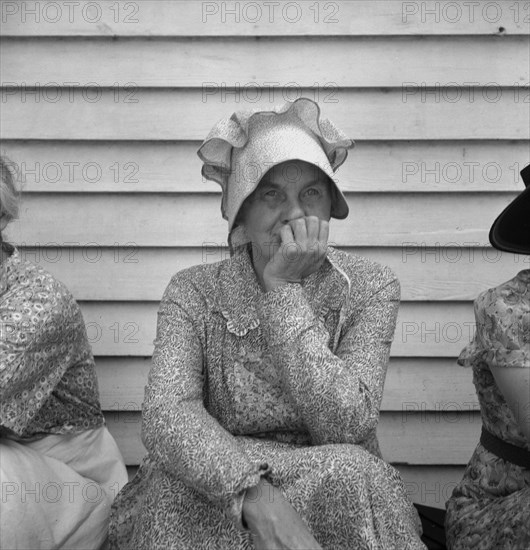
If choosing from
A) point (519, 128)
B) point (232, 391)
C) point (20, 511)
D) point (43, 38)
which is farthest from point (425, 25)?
point (20, 511)

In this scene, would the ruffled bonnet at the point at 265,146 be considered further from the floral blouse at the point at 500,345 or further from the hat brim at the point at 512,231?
the floral blouse at the point at 500,345

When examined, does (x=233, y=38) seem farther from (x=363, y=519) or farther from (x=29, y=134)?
(x=363, y=519)

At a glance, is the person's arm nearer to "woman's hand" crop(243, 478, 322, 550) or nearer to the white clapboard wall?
"woman's hand" crop(243, 478, 322, 550)

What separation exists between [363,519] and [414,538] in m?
0.21

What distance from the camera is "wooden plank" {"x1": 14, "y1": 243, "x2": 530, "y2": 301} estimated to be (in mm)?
3725

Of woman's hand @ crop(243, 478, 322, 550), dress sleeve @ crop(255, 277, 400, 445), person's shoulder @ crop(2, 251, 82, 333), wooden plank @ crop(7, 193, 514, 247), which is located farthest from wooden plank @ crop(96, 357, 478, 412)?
woman's hand @ crop(243, 478, 322, 550)

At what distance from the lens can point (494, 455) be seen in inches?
108

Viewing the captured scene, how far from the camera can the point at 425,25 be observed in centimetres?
368

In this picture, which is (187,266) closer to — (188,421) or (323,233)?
(323,233)

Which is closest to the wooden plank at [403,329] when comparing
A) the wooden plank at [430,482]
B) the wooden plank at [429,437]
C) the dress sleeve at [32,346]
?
the wooden plank at [429,437]

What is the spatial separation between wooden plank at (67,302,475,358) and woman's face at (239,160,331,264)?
104 cm

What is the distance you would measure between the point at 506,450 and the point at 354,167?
1439 millimetres

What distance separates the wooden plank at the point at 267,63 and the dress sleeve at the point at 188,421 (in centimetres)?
114

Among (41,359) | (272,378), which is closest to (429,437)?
(272,378)
